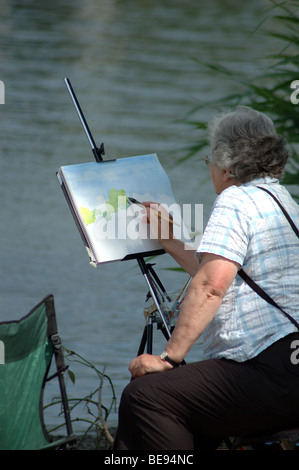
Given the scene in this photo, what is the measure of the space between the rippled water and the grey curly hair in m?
1.29

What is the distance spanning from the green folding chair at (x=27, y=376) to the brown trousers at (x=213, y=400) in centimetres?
23

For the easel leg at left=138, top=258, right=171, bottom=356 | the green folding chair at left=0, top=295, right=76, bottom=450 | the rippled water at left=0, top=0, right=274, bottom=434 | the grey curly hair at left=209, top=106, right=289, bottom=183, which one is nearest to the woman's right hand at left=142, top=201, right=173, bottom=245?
the easel leg at left=138, top=258, right=171, bottom=356

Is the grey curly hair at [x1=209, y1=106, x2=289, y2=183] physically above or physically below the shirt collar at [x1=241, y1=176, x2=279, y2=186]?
above

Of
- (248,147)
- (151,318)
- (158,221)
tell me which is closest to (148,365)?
(151,318)

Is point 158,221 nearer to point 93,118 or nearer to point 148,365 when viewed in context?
point 148,365

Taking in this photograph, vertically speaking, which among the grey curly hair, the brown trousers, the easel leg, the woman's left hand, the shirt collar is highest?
the grey curly hair

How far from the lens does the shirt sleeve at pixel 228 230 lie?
7.80ft

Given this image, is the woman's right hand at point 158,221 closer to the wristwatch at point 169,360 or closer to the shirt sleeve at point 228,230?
the shirt sleeve at point 228,230

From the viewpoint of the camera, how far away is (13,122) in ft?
30.1

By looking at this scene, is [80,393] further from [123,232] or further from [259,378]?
[259,378]

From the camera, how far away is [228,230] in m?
2.40

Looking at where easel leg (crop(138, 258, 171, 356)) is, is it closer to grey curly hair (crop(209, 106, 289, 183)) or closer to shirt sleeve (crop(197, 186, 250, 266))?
shirt sleeve (crop(197, 186, 250, 266))

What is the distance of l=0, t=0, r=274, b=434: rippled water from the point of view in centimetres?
525

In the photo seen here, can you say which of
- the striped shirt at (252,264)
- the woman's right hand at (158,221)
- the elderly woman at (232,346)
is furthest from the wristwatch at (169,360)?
the woman's right hand at (158,221)
